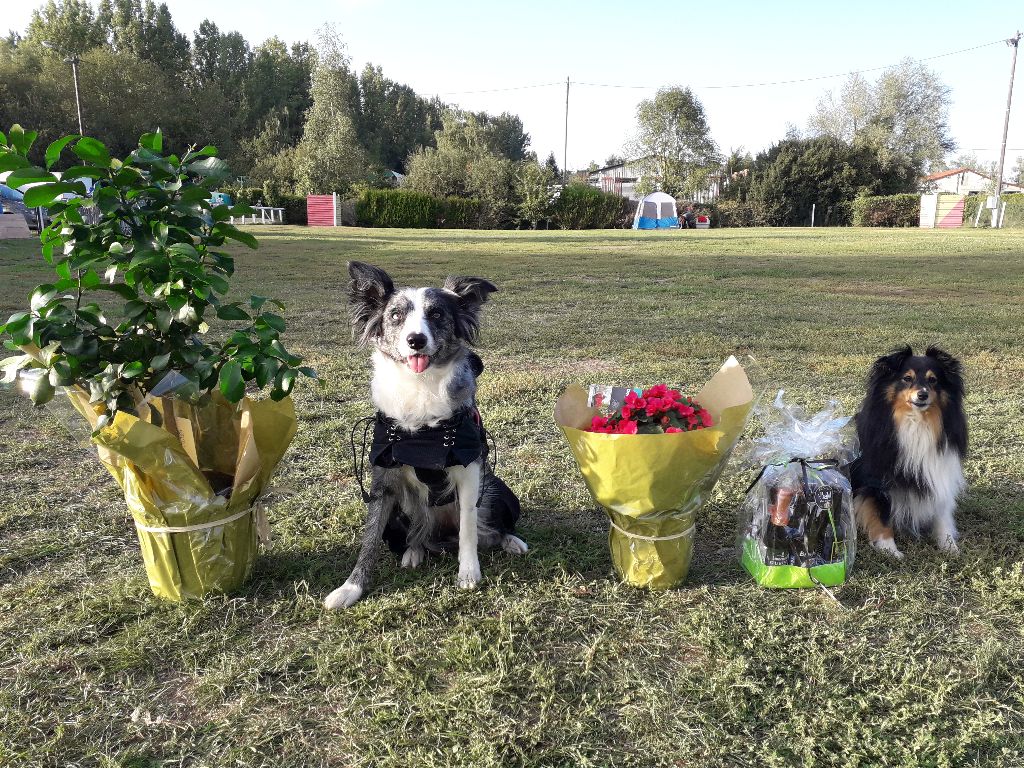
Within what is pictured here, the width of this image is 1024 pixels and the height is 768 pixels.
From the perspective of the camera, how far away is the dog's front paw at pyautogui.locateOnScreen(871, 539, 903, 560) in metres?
2.83

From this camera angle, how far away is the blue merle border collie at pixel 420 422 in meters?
2.49

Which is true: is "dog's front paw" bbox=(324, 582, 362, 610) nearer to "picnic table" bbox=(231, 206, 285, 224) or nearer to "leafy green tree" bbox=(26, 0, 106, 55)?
"picnic table" bbox=(231, 206, 285, 224)

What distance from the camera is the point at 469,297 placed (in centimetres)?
270

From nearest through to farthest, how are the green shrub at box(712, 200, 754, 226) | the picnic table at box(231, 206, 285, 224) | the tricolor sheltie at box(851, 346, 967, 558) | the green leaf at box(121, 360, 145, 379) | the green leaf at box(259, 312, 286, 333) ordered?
1. the green leaf at box(121, 360, 145, 379)
2. the green leaf at box(259, 312, 286, 333)
3. the tricolor sheltie at box(851, 346, 967, 558)
4. the picnic table at box(231, 206, 285, 224)
5. the green shrub at box(712, 200, 754, 226)

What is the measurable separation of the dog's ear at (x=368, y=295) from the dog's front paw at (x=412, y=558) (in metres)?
0.89

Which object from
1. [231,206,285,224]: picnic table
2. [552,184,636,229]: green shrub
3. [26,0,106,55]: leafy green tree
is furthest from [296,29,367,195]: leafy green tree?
[26,0,106,55]: leafy green tree

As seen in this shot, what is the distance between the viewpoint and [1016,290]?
994 cm

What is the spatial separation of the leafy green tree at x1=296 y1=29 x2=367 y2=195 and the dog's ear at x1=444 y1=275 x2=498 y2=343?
37.5 meters

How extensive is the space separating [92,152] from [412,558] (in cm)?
181

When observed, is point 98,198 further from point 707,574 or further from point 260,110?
→ point 260,110

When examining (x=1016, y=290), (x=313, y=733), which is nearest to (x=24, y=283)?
(x=313, y=733)

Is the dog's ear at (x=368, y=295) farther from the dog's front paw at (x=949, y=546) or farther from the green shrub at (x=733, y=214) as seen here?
the green shrub at (x=733, y=214)

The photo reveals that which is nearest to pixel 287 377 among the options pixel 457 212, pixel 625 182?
pixel 457 212

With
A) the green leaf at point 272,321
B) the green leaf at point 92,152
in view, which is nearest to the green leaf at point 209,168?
the green leaf at point 92,152
